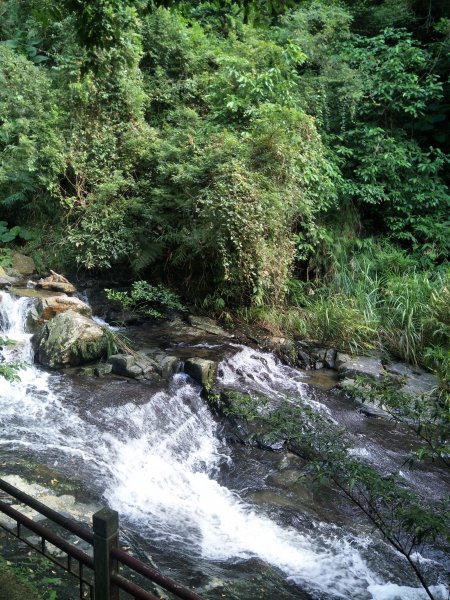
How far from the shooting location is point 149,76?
12320 mm

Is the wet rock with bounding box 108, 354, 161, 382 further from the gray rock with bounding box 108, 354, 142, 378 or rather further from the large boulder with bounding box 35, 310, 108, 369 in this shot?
the large boulder with bounding box 35, 310, 108, 369

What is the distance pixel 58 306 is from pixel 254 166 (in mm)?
3899

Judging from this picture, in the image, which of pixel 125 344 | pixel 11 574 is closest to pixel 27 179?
pixel 125 344

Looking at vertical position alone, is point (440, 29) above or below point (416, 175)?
above

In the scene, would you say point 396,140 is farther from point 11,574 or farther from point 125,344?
point 11,574

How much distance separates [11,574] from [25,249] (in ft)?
29.2

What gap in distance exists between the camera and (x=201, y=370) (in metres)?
7.77

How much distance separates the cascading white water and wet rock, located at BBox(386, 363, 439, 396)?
5.36ft

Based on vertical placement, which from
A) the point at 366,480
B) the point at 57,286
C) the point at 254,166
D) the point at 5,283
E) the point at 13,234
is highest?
the point at 254,166

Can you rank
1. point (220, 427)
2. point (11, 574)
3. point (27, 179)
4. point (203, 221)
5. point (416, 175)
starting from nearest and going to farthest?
point (11, 574)
point (220, 427)
point (203, 221)
point (27, 179)
point (416, 175)

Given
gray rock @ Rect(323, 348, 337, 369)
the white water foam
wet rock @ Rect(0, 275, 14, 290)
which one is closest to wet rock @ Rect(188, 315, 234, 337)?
the white water foam

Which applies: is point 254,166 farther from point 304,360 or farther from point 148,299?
point 304,360

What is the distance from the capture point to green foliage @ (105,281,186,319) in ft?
32.1

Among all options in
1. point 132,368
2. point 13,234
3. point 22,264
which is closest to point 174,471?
point 132,368
